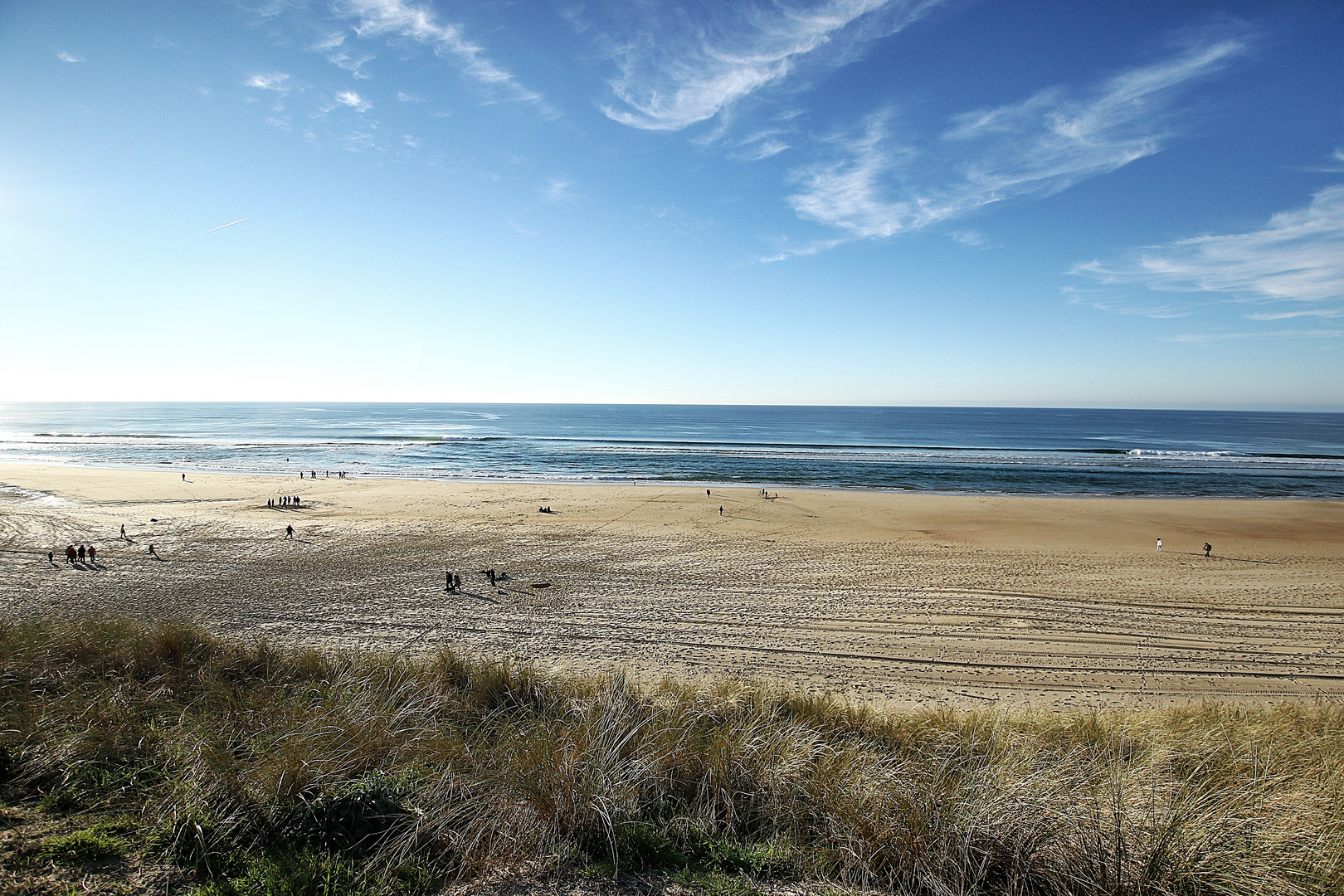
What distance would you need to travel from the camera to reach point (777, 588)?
55.4 ft

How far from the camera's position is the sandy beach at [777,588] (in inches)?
457

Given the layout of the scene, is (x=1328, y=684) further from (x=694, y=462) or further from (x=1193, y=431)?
(x=1193, y=431)

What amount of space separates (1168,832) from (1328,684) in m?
11.8

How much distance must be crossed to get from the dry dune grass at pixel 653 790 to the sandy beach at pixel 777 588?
483 centimetres

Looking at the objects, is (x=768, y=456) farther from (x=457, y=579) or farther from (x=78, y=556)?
(x=78, y=556)

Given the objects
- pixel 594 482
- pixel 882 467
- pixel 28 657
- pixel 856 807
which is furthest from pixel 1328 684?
pixel 882 467

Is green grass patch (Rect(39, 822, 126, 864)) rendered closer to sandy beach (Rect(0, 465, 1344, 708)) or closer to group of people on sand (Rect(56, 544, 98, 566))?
sandy beach (Rect(0, 465, 1344, 708))

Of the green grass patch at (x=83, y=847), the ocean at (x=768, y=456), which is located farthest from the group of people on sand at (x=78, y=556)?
the ocean at (x=768, y=456)

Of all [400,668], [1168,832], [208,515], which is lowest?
[208,515]

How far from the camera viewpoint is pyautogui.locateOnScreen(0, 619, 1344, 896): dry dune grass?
157 inches

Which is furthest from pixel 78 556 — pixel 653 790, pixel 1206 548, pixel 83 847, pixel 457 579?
pixel 1206 548

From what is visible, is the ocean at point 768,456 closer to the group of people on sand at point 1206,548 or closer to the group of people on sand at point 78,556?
the group of people on sand at point 1206,548

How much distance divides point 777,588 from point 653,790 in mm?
12348

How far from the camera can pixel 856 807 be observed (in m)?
4.60
